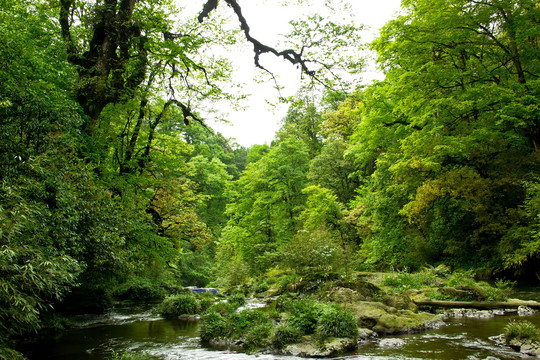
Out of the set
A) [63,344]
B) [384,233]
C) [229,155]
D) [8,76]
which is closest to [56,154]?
[8,76]

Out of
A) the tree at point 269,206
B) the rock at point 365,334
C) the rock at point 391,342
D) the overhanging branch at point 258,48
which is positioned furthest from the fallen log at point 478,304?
the tree at point 269,206

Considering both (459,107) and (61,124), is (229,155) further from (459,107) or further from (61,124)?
(61,124)

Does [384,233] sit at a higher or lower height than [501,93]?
lower

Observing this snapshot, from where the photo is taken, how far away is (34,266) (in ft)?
13.6

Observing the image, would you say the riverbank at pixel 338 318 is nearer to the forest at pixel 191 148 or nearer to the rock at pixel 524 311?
the rock at pixel 524 311

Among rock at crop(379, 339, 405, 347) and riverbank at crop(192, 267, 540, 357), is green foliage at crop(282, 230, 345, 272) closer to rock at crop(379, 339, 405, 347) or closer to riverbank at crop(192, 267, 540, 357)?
riverbank at crop(192, 267, 540, 357)

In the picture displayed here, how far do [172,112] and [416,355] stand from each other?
14709 mm

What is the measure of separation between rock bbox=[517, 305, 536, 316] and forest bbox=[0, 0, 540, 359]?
9.32 feet

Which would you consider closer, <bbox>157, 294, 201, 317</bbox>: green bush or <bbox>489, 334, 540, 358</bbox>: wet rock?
<bbox>489, 334, 540, 358</bbox>: wet rock

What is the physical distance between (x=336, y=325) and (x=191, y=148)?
1401 cm

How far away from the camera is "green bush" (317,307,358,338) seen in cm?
748

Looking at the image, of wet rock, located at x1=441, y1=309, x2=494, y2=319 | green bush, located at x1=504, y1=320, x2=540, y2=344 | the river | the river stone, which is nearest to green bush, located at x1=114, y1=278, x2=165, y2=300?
the river

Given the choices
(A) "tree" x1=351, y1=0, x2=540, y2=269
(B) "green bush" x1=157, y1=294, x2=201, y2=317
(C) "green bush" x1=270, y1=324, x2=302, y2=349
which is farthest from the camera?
(B) "green bush" x1=157, y1=294, x2=201, y2=317

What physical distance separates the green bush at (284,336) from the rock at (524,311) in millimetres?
6033
